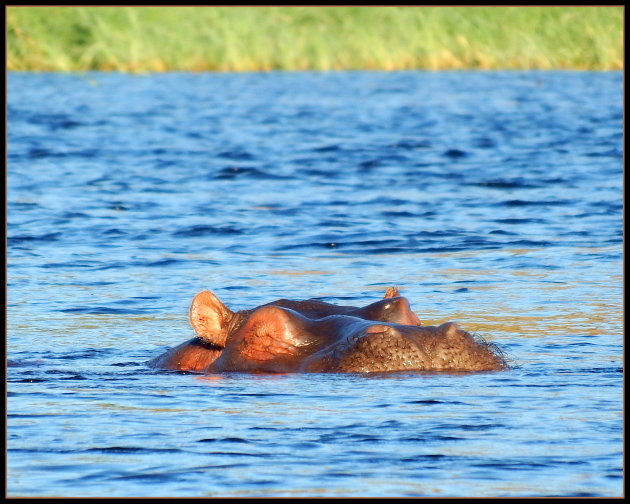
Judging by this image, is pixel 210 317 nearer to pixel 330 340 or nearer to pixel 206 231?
pixel 330 340

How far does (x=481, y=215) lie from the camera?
45.8ft

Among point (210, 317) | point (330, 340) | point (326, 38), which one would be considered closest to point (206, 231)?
point (210, 317)

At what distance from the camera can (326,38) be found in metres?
33.7

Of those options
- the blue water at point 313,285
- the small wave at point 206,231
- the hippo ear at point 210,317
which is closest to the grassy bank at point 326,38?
the blue water at point 313,285

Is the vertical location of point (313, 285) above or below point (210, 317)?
above

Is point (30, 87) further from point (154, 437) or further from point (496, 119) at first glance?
point (154, 437)

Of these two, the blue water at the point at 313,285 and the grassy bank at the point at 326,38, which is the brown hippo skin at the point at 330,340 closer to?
the blue water at the point at 313,285

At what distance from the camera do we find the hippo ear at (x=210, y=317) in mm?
6918

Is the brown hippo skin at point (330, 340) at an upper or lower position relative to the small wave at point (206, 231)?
lower

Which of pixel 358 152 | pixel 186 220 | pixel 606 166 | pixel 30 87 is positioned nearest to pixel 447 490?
pixel 186 220

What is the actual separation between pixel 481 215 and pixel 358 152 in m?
5.94

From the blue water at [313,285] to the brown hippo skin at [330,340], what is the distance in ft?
0.26

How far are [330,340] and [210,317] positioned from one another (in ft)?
1.97

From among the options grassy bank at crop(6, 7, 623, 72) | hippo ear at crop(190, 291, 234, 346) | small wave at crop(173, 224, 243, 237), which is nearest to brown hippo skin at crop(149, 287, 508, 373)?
hippo ear at crop(190, 291, 234, 346)
